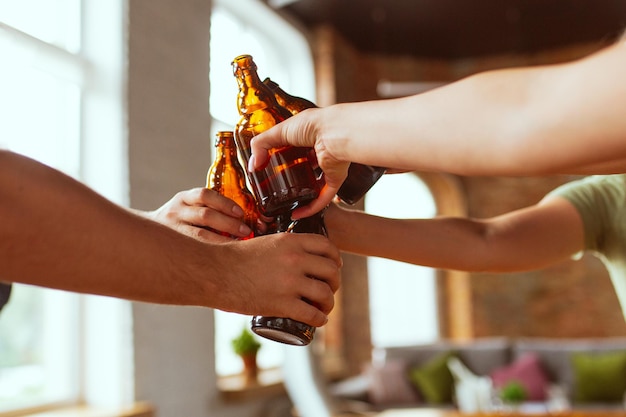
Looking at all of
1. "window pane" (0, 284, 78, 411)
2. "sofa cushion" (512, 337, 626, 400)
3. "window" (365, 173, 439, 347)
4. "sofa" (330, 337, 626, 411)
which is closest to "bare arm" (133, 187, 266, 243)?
"window pane" (0, 284, 78, 411)

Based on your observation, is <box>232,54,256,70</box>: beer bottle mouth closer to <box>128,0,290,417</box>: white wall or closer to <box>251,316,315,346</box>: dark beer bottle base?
<box>251,316,315,346</box>: dark beer bottle base

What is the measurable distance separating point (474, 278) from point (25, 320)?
18.6ft

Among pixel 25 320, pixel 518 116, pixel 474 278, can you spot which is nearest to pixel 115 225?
pixel 518 116

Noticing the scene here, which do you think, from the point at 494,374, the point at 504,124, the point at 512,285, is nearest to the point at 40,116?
the point at 504,124

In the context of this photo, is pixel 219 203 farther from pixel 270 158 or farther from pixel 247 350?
pixel 247 350

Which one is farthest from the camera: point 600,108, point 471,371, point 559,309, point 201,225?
point 559,309

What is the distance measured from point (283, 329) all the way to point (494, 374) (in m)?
5.11

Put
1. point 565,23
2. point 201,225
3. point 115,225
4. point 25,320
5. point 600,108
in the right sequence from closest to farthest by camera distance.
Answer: point 600,108, point 115,225, point 201,225, point 25,320, point 565,23

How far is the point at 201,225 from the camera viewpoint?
846mm

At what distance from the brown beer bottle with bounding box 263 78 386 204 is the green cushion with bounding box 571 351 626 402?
16.4ft

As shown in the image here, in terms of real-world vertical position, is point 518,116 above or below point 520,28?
below

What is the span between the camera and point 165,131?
153 inches

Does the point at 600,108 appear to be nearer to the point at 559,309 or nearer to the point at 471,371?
the point at 471,371

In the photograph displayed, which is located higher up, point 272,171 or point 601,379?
point 272,171
